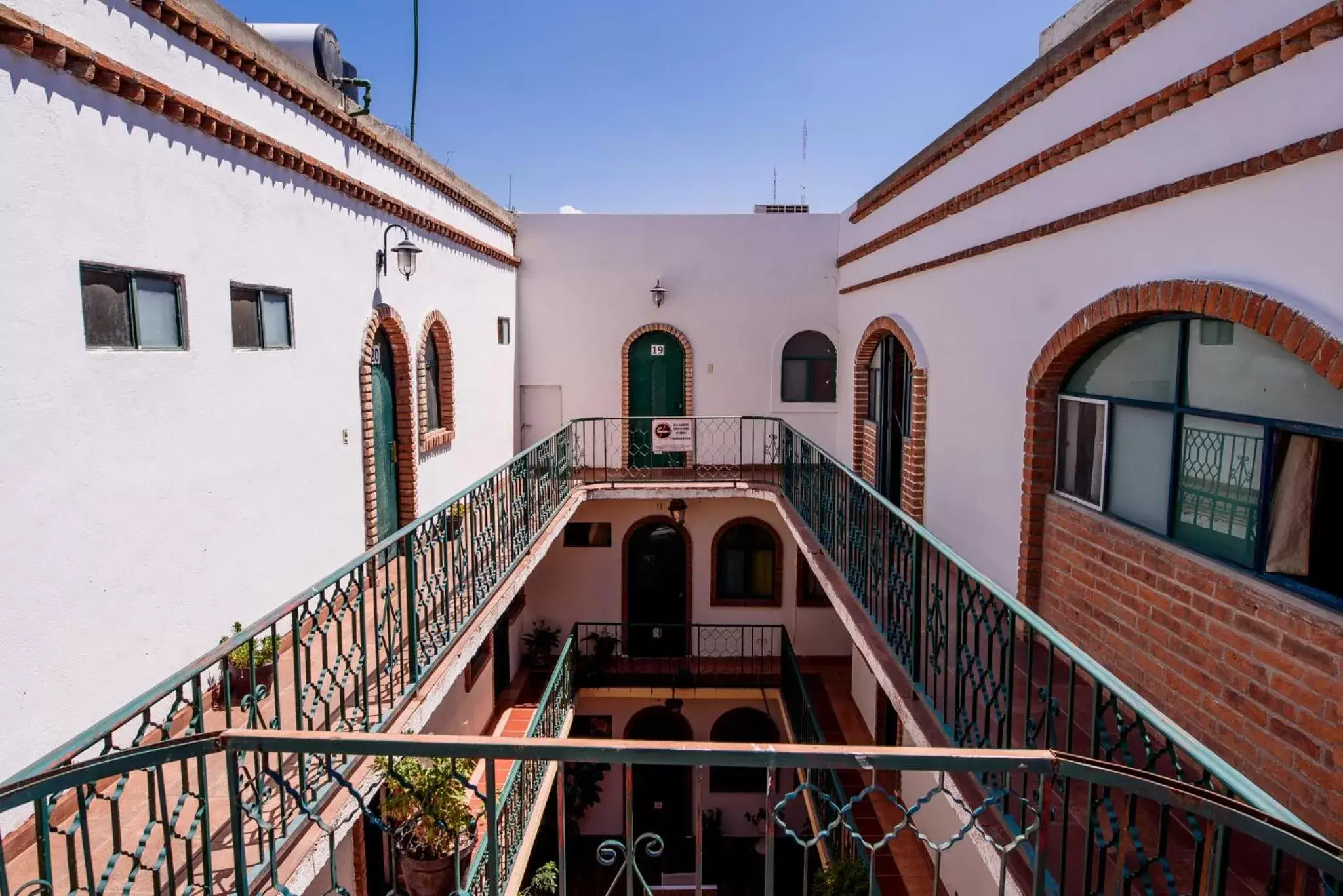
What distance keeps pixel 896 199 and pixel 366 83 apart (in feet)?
18.9

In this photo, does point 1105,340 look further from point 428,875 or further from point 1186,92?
point 428,875

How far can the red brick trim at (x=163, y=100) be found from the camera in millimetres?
3482

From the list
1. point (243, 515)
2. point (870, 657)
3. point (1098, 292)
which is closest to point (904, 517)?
point (870, 657)

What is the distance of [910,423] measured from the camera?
343 inches

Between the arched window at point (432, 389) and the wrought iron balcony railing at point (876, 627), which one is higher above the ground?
the arched window at point (432, 389)

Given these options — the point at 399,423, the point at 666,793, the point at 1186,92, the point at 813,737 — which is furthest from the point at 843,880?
the point at 666,793

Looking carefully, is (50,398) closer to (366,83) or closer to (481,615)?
(481,615)

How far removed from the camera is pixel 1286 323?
127 inches

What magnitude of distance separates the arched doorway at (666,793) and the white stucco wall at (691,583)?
5.73ft

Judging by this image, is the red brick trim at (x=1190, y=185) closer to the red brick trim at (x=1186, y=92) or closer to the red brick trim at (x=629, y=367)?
the red brick trim at (x=1186, y=92)

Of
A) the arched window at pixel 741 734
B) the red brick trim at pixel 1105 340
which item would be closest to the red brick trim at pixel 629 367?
the arched window at pixel 741 734

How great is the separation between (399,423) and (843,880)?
6058mm

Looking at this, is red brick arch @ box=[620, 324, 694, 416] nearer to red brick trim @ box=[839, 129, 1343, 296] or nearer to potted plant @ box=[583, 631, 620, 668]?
potted plant @ box=[583, 631, 620, 668]

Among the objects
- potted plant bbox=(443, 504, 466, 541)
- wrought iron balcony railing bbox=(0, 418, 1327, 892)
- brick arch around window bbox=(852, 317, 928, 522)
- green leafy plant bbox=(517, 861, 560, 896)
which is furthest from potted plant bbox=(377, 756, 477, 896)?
brick arch around window bbox=(852, 317, 928, 522)
